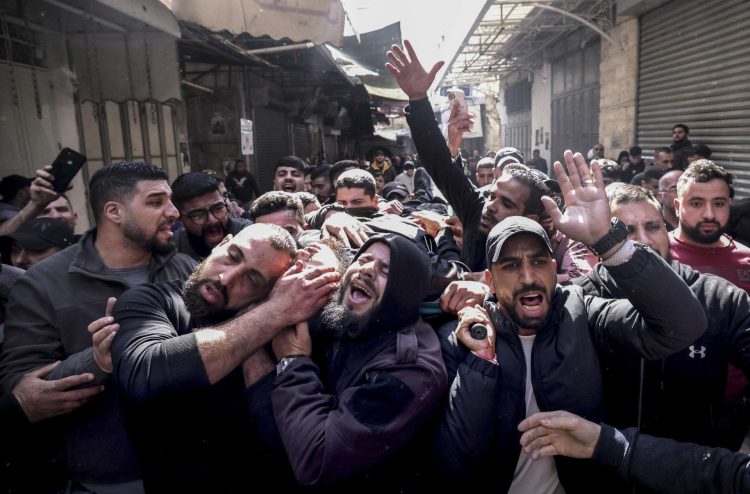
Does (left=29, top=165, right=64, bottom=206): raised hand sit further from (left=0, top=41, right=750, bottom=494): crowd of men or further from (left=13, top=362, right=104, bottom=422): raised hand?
(left=13, top=362, right=104, bottom=422): raised hand

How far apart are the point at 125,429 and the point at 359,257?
122cm

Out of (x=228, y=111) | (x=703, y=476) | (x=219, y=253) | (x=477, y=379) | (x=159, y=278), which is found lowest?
(x=703, y=476)

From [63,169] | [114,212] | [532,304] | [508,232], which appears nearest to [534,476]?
[532,304]

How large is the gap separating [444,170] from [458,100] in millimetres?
899

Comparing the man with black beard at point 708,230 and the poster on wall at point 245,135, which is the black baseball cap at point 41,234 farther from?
the poster on wall at point 245,135

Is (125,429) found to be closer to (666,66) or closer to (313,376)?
(313,376)

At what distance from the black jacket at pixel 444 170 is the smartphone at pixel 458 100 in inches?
25.1

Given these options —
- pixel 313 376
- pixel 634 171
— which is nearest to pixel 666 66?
pixel 634 171

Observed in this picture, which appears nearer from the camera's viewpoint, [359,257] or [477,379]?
[477,379]

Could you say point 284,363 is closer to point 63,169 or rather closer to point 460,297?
point 460,297

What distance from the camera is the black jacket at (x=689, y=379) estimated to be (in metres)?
2.12

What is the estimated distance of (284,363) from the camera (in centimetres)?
191

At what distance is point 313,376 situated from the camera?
1.86 m

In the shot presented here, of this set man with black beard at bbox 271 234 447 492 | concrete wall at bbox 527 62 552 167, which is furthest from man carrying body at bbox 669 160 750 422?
concrete wall at bbox 527 62 552 167
